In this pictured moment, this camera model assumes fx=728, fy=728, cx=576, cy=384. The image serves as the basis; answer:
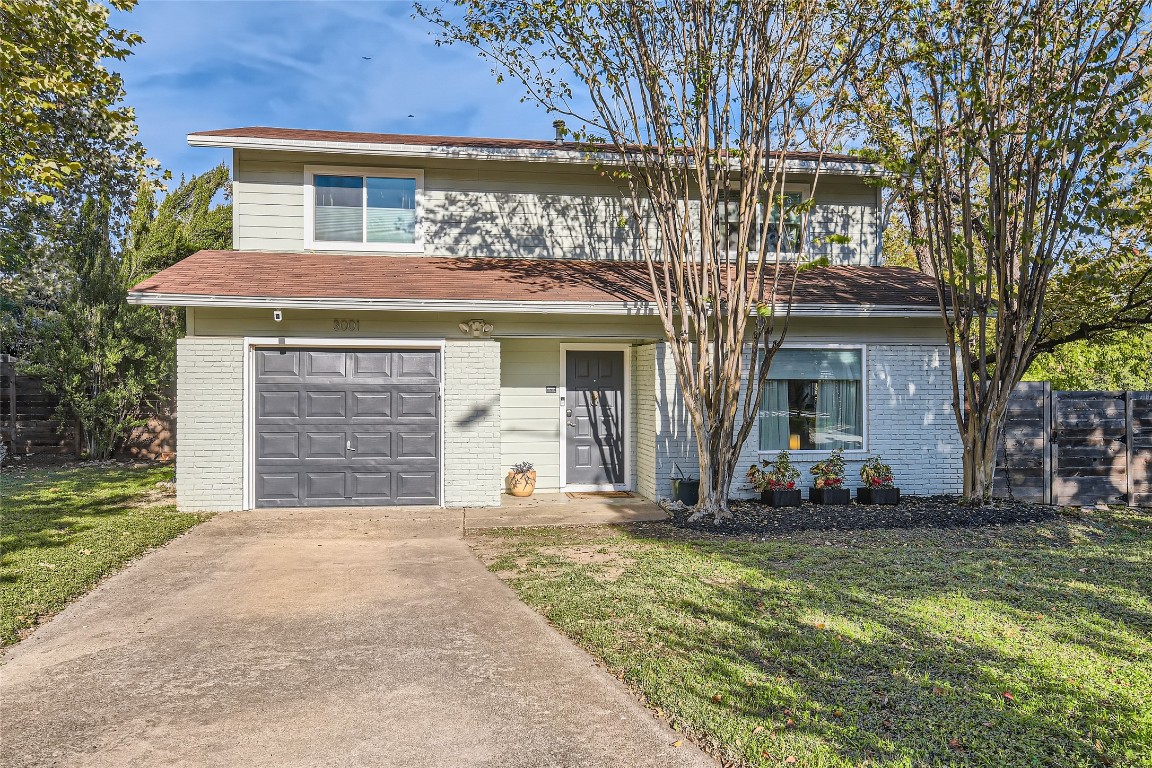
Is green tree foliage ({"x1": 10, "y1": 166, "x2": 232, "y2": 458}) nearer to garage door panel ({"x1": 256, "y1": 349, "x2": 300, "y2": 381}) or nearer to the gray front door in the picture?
garage door panel ({"x1": 256, "y1": 349, "x2": 300, "y2": 381})

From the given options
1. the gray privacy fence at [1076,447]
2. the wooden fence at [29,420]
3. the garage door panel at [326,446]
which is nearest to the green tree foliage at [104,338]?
the wooden fence at [29,420]

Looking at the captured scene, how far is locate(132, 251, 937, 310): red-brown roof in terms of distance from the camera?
8.93 metres

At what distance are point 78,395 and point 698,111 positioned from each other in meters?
12.0

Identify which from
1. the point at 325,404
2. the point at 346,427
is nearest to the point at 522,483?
the point at 346,427

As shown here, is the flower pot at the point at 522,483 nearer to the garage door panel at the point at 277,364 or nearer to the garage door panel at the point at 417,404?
the garage door panel at the point at 417,404

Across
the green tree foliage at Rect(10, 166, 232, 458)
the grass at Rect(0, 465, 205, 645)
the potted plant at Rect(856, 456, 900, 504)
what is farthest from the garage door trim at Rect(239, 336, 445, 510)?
the green tree foliage at Rect(10, 166, 232, 458)

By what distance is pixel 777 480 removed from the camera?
9680 millimetres

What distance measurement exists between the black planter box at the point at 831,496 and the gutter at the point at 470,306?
234 cm

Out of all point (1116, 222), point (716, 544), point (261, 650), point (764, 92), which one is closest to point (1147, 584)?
point (716, 544)

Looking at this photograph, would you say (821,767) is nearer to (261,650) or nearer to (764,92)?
(261,650)

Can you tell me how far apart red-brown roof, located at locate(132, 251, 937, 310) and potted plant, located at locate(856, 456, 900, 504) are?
2.24 m

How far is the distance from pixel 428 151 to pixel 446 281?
7.09 feet

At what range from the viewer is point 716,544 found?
7.43 m

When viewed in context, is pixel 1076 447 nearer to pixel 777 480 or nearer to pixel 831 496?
pixel 831 496
